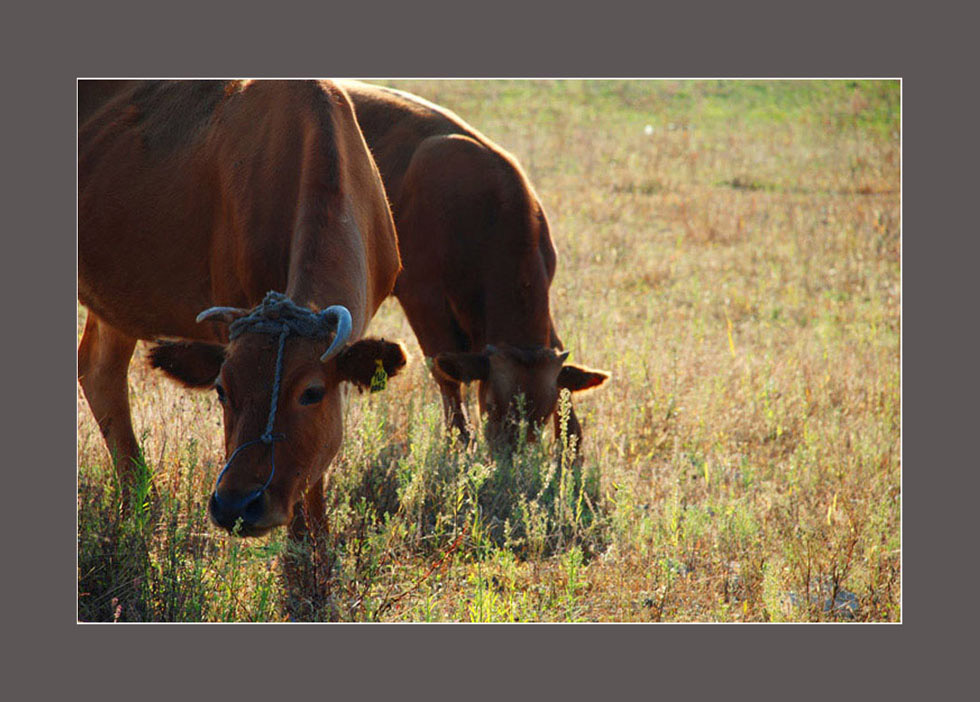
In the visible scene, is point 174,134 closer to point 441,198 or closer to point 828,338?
point 441,198

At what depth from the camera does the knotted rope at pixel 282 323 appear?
3859mm

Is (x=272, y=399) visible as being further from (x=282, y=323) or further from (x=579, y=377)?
(x=579, y=377)

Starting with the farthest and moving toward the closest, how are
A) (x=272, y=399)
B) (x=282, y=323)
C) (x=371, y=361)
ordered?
1. (x=371, y=361)
2. (x=282, y=323)
3. (x=272, y=399)

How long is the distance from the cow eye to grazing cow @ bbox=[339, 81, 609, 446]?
226 centimetres

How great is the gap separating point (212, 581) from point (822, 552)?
9.77 ft

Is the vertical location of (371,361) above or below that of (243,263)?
below

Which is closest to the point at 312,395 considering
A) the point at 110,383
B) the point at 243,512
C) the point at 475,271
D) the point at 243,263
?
the point at 243,512

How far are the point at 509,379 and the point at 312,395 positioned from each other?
7.89 ft

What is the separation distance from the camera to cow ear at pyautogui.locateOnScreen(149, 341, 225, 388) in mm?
4184

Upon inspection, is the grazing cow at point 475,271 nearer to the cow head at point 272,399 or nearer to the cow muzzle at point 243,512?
the cow head at point 272,399

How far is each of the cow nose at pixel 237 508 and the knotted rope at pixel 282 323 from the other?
5.1 inches

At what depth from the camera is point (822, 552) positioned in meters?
5.15

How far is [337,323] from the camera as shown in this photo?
13.3 ft
